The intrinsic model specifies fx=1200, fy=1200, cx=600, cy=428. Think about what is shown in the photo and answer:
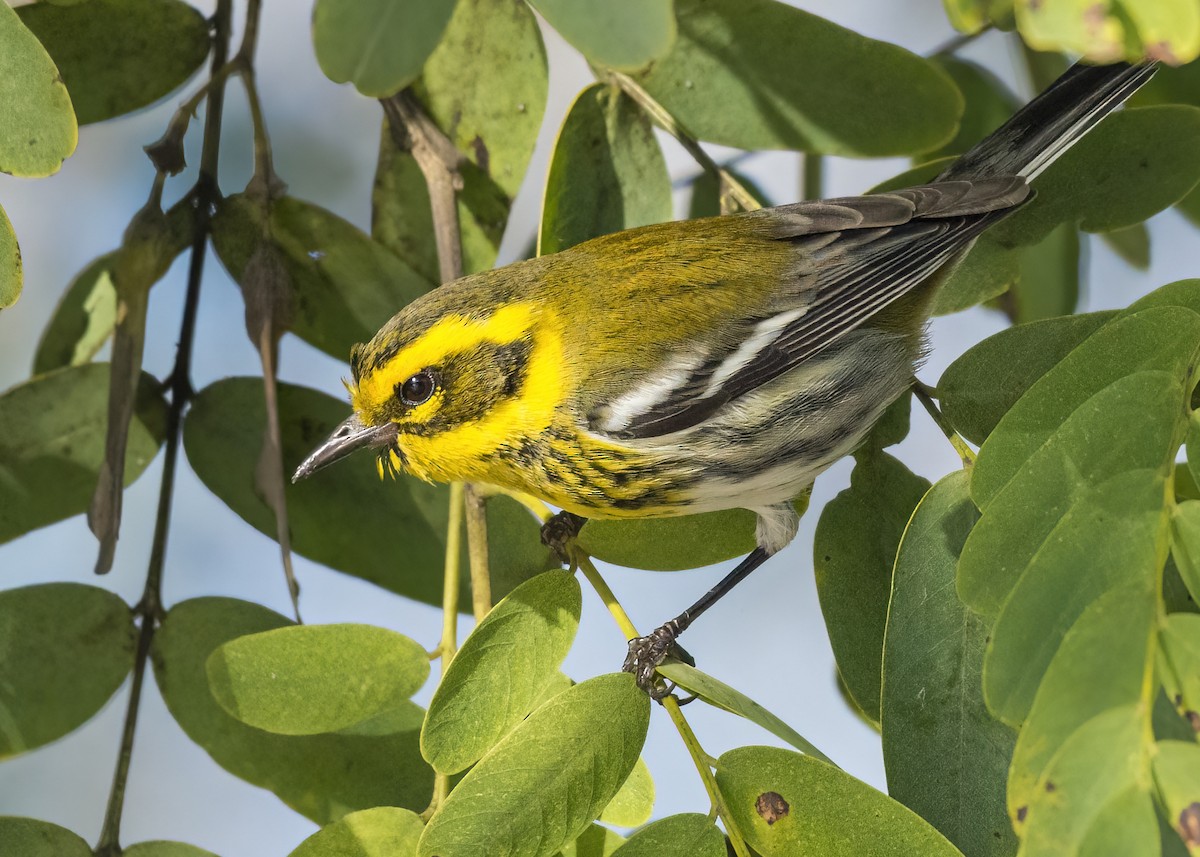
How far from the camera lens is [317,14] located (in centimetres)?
163

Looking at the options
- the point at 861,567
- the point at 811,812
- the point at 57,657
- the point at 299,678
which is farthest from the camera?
the point at 57,657

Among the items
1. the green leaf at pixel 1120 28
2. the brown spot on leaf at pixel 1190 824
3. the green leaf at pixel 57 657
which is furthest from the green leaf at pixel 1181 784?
the green leaf at pixel 57 657

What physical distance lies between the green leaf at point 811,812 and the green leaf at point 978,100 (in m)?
1.58

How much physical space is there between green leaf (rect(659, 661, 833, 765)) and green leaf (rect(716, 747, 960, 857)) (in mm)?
38

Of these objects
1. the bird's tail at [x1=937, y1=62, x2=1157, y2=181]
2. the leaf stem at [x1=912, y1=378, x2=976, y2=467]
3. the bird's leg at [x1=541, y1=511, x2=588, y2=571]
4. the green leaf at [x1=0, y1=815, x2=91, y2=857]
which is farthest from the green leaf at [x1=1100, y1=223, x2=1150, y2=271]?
the green leaf at [x1=0, y1=815, x2=91, y2=857]

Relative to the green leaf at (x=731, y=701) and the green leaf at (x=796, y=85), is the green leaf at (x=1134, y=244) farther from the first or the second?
the green leaf at (x=731, y=701)

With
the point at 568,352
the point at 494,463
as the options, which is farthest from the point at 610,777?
the point at 568,352

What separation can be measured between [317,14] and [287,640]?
84 centimetres

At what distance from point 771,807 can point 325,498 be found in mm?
1015

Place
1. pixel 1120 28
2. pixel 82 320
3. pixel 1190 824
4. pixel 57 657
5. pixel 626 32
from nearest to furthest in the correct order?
pixel 1190 824
pixel 1120 28
pixel 626 32
pixel 57 657
pixel 82 320

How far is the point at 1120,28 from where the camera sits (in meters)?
1.04

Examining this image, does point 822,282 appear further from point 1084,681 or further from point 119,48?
point 119,48

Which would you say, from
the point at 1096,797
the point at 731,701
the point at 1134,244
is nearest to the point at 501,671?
the point at 731,701

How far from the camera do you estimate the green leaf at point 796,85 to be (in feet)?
6.37
